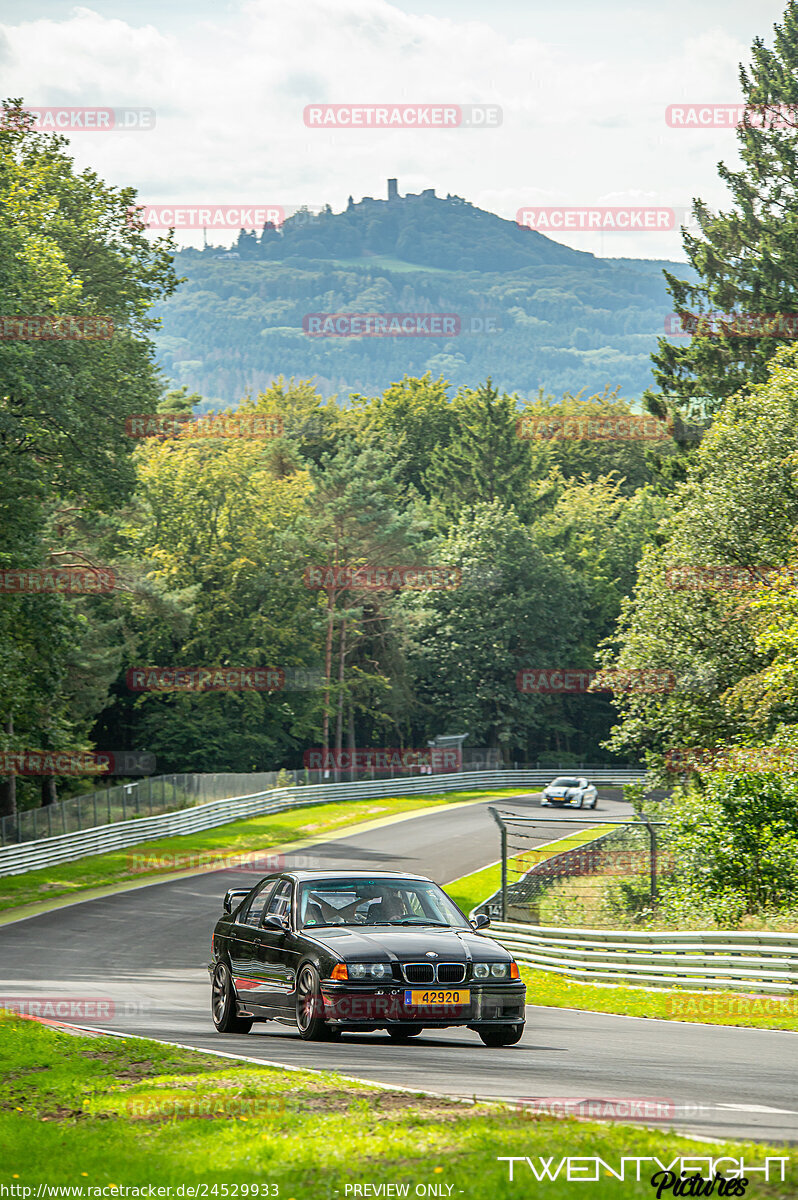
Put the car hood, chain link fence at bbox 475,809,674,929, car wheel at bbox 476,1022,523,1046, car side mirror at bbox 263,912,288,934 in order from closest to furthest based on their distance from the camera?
1. the car hood
2. car wheel at bbox 476,1022,523,1046
3. car side mirror at bbox 263,912,288,934
4. chain link fence at bbox 475,809,674,929

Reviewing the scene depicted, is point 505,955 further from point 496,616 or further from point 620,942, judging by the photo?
point 496,616

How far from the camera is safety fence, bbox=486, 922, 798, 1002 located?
1619 cm

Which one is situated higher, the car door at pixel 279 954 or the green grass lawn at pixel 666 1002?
the car door at pixel 279 954

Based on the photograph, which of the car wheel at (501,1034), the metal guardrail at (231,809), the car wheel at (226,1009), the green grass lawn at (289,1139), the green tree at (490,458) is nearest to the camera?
the green grass lawn at (289,1139)

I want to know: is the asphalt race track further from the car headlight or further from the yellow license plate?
the car headlight

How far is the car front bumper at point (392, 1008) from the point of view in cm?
1035

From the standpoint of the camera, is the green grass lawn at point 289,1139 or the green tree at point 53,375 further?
the green tree at point 53,375

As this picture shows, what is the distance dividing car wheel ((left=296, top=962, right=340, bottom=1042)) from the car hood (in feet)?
0.97

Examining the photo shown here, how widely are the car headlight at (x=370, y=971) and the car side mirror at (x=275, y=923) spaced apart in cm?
143

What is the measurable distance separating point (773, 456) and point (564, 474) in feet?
221

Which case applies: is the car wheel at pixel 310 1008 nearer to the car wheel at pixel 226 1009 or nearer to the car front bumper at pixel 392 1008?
the car front bumper at pixel 392 1008

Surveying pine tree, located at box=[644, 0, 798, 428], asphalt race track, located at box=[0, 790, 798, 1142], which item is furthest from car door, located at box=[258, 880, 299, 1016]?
pine tree, located at box=[644, 0, 798, 428]

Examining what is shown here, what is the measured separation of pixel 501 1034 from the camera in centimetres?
1127

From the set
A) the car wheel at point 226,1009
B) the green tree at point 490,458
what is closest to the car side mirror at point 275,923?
the car wheel at point 226,1009
